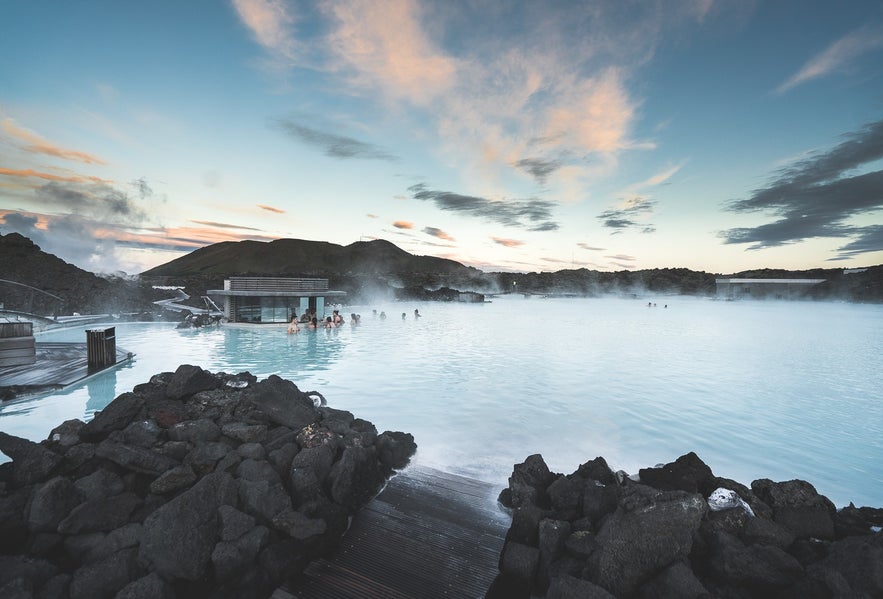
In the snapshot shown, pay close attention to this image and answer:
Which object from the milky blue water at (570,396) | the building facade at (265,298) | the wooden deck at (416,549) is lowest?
the milky blue water at (570,396)

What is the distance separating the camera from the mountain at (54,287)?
118 ft

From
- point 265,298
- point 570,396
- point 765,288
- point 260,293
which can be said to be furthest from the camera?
point 765,288

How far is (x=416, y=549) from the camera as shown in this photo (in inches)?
181

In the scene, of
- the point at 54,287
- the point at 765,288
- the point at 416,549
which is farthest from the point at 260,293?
the point at 765,288

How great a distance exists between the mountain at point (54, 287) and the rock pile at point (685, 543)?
43442 mm

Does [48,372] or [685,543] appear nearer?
[685,543]

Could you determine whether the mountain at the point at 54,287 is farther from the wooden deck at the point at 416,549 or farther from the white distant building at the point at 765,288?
the white distant building at the point at 765,288

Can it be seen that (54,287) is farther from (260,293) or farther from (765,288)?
(765,288)

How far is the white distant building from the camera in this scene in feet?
392

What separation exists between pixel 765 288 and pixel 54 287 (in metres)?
159

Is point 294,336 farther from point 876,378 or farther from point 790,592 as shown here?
point 876,378

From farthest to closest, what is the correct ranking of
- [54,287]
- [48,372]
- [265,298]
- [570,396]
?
[54,287] → [265,298] → [570,396] → [48,372]

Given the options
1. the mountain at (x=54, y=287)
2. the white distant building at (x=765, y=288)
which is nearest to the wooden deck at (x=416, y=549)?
the mountain at (x=54, y=287)

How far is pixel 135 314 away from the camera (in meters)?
33.8
